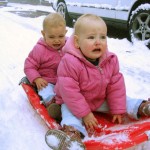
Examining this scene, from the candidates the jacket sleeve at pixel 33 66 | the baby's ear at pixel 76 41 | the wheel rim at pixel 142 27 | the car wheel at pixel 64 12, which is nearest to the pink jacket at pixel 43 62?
the jacket sleeve at pixel 33 66

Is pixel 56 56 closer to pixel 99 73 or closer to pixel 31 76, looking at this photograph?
pixel 31 76

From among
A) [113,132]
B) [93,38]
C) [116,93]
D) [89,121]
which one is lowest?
[113,132]

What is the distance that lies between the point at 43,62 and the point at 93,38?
3.00 feet

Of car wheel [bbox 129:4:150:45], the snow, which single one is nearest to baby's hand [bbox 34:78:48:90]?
the snow

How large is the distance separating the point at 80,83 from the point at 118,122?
46cm

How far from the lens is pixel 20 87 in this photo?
381cm

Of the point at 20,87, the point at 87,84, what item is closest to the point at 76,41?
the point at 87,84

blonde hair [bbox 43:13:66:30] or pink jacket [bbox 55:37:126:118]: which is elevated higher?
blonde hair [bbox 43:13:66:30]

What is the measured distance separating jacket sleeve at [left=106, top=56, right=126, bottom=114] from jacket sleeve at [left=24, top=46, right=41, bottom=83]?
84cm

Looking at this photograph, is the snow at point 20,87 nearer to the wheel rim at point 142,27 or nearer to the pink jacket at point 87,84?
the wheel rim at point 142,27

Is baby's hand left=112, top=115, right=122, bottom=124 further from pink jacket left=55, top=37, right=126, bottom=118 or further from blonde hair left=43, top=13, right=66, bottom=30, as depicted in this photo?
blonde hair left=43, top=13, right=66, bottom=30

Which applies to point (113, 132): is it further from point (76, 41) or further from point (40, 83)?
point (40, 83)

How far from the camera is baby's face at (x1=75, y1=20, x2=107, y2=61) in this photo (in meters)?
2.41

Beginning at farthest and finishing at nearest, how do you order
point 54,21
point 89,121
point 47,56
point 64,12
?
1. point 64,12
2. point 47,56
3. point 54,21
4. point 89,121
